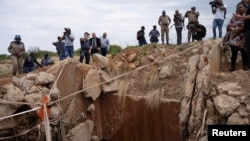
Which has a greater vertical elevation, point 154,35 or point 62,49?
point 154,35

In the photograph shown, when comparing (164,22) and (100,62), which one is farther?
(164,22)

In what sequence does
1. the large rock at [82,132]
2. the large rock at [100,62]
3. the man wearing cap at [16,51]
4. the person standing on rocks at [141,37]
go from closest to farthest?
the large rock at [82,132] < the large rock at [100,62] < the man wearing cap at [16,51] < the person standing on rocks at [141,37]

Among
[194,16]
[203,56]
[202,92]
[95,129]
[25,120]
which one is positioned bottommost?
[95,129]

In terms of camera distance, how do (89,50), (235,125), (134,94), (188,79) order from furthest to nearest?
(89,50)
(134,94)
(188,79)
(235,125)

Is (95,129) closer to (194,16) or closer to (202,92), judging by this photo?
(202,92)

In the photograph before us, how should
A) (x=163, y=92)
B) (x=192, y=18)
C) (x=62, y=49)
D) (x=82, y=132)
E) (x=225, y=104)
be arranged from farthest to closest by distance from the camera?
(x=62, y=49) < (x=192, y=18) < (x=82, y=132) < (x=163, y=92) < (x=225, y=104)

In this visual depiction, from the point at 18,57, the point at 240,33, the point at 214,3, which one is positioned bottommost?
the point at 18,57

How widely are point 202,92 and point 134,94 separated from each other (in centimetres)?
236

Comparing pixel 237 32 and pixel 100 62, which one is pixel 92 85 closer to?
pixel 100 62

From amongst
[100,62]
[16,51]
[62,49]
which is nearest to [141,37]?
[62,49]

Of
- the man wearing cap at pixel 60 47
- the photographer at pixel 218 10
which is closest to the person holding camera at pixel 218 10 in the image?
the photographer at pixel 218 10

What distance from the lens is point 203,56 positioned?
25.9 feet

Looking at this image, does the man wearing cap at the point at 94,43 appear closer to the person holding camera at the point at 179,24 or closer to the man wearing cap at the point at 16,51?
the man wearing cap at the point at 16,51

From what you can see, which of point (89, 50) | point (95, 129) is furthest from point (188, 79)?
point (89, 50)
